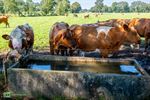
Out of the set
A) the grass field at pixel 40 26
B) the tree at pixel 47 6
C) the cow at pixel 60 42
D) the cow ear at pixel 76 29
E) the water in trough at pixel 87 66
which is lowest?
the grass field at pixel 40 26

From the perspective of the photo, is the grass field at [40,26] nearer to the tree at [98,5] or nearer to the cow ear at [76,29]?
the cow ear at [76,29]

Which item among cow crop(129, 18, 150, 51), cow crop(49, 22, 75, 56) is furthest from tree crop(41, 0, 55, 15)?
cow crop(49, 22, 75, 56)

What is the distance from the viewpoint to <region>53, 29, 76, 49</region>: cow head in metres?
11.2

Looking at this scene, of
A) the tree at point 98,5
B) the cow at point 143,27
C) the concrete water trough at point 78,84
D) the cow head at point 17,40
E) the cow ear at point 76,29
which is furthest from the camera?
the tree at point 98,5

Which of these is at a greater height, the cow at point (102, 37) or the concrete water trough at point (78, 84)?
the cow at point (102, 37)

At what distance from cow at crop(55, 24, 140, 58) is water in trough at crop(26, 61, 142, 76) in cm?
223

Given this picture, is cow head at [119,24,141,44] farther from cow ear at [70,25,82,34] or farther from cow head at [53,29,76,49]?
cow head at [53,29,76,49]

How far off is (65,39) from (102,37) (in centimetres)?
138

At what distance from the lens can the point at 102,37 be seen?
431 inches

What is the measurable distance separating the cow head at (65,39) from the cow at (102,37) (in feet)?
0.54

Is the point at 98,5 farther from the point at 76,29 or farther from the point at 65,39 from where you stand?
the point at 65,39

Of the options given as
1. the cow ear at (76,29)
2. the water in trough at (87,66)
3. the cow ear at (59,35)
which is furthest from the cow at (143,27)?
the water in trough at (87,66)

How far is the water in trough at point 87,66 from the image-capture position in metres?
8.35

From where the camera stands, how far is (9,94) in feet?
24.3
